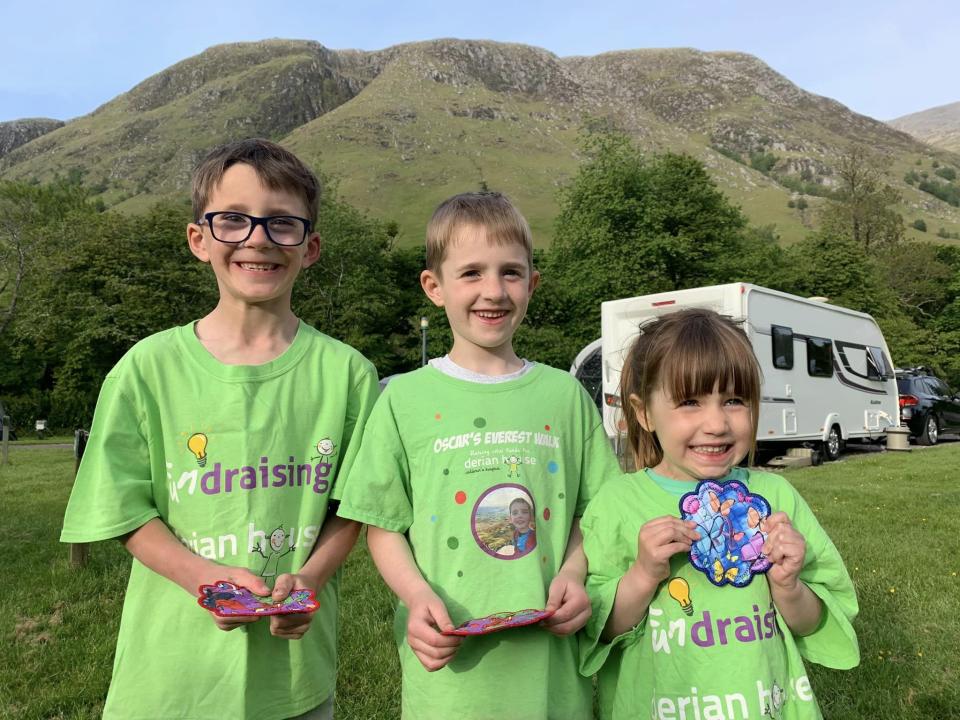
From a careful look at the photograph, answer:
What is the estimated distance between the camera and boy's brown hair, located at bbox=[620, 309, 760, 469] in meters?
1.76

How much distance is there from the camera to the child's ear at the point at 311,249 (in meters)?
2.00

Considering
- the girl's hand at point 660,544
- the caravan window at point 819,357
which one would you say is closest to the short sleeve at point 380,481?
the girl's hand at point 660,544

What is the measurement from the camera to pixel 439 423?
179cm

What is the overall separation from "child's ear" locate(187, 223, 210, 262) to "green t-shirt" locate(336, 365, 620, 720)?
0.68 m

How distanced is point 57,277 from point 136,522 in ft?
127

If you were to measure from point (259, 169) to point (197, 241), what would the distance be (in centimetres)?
30

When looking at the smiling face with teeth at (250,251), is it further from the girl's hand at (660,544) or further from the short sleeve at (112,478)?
the girl's hand at (660,544)

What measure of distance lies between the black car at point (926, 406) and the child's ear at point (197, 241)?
65.6 feet

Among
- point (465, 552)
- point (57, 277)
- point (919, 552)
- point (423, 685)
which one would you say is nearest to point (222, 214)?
point (465, 552)

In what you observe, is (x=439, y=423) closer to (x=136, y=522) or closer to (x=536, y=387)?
(x=536, y=387)

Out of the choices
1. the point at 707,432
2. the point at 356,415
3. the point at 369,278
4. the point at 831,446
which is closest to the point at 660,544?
the point at 707,432

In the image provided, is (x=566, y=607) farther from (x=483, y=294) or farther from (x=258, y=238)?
(x=258, y=238)

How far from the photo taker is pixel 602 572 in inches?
69.9

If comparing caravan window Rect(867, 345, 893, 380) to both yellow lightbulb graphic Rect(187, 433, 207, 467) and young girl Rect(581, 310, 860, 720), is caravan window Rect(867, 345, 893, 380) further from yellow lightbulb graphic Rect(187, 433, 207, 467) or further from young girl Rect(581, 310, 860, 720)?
yellow lightbulb graphic Rect(187, 433, 207, 467)
